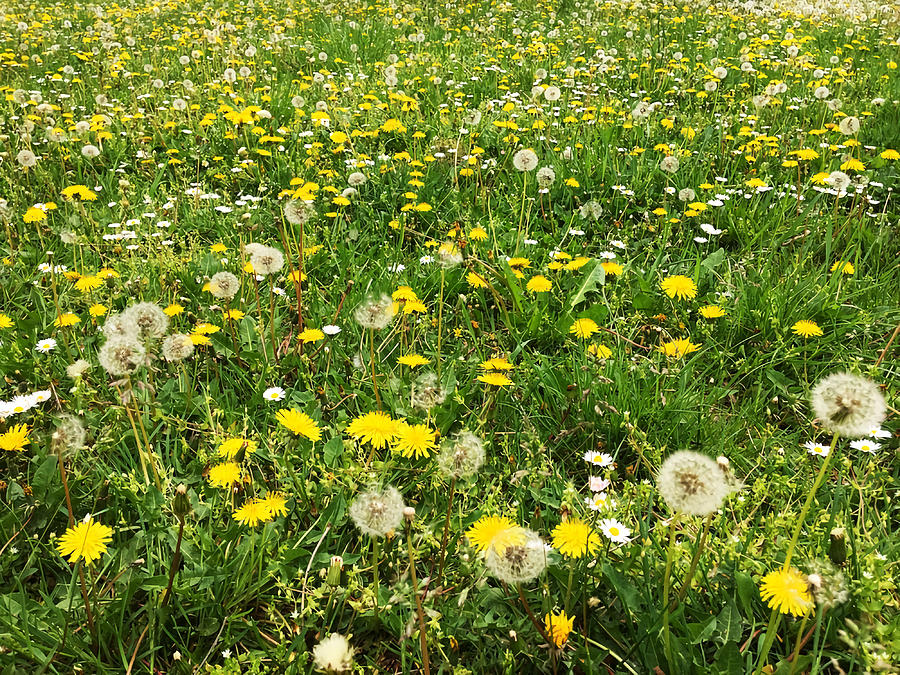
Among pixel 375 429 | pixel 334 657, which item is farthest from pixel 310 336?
pixel 334 657

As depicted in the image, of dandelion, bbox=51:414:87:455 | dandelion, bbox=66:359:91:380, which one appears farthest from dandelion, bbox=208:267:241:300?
dandelion, bbox=51:414:87:455

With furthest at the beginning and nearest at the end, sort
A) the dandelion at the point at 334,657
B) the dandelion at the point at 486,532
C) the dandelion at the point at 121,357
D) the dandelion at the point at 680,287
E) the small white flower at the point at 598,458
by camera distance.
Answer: the dandelion at the point at 680,287, the small white flower at the point at 598,458, the dandelion at the point at 121,357, the dandelion at the point at 486,532, the dandelion at the point at 334,657

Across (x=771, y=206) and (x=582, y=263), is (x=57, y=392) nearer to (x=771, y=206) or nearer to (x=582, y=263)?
(x=582, y=263)

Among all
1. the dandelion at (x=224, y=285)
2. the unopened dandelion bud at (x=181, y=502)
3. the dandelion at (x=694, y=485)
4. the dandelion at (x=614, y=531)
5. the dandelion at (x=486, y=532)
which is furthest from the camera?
the dandelion at (x=224, y=285)

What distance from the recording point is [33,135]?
375 cm

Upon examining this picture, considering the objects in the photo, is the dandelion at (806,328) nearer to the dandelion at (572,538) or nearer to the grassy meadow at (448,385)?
the grassy meadow at (448,385)

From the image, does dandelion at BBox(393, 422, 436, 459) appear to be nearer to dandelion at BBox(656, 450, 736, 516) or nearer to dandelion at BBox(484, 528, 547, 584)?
dandelion at BBox(484, 528, 547, 584)

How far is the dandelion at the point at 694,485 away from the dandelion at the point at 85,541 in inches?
43.2

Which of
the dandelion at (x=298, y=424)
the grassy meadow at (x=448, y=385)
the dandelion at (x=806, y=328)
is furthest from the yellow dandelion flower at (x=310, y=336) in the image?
the dandelion at (x=806, y=328)

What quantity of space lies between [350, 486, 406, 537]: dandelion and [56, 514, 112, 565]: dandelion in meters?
0.54

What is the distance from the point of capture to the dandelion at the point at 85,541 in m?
1.30

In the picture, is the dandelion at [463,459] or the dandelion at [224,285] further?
the dandelion at [224,285]

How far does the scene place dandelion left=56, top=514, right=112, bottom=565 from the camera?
130cm

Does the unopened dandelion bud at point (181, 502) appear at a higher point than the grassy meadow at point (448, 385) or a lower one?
higher
